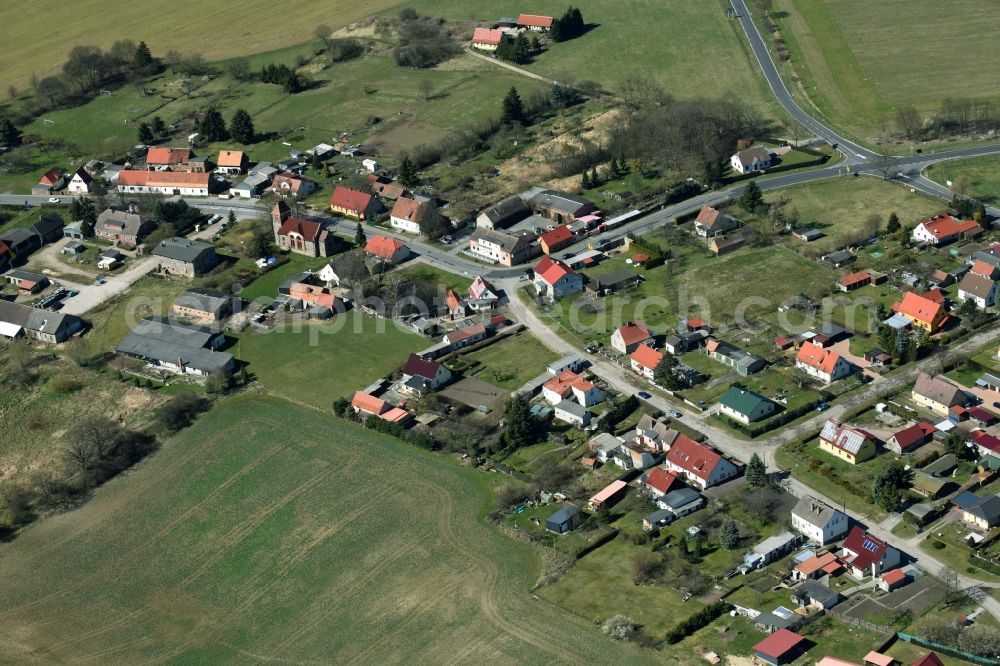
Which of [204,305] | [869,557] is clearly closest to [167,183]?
[204,305]

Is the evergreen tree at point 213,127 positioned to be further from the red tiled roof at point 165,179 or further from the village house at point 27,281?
the village house at point 27,281

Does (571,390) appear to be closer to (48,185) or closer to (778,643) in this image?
(778,643)

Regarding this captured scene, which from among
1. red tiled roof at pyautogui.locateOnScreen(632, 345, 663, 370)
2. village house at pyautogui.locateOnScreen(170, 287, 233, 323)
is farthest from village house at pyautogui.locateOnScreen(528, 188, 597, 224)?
village house at pyautogui.locateOnScreen(170, 287, 233, 323)

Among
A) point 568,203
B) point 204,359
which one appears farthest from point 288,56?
point 204,359

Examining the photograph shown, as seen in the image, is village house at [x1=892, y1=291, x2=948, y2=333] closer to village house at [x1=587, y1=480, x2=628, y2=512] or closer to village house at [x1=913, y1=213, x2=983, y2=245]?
village house at [x1=913, y1=213, x2=983, y2=245]

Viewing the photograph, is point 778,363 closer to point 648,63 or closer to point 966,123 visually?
point 966,123
